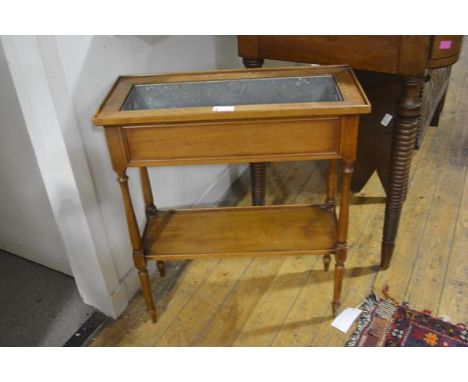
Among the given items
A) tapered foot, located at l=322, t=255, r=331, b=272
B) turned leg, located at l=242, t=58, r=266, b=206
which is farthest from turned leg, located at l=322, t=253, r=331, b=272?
turned leg, located at l=242, t=58, r=266, b=206

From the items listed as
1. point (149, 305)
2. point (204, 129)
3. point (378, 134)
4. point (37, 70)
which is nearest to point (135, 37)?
point (37, 70)

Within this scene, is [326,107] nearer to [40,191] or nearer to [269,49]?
[269,49]

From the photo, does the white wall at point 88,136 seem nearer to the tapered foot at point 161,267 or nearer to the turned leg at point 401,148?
the tapered foot at point 161,267

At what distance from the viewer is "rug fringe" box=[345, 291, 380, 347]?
1.50 meters

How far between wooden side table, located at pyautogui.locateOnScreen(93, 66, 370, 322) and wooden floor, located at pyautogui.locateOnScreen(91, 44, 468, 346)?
9cm

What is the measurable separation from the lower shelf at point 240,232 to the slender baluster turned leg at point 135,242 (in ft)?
0.13

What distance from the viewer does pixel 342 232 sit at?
1399mm

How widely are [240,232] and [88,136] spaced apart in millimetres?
539

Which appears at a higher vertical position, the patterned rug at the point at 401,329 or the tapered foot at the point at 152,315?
the tapered foot at the point at 152,315

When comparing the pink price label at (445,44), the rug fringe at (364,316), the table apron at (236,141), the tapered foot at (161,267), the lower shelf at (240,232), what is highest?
the pink price label at (445,44)

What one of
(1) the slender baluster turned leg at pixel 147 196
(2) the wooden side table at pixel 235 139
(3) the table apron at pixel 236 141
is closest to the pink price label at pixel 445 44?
(2) the wooden side table at pixel 235 139

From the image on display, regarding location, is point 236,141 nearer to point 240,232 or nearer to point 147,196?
point 240,232

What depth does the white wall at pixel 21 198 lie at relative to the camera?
147cm

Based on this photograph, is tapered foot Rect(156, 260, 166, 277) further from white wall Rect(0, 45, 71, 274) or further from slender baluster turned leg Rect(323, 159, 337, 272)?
slender baluster turned leg Rect(323, 159, 337, 272)
